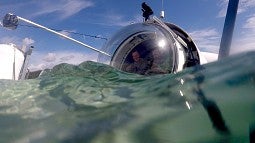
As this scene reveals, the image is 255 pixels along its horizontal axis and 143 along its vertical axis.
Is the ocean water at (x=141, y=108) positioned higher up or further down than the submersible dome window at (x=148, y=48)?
further down

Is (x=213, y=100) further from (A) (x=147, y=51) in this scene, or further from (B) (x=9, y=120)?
(A) (x=147, y=51)

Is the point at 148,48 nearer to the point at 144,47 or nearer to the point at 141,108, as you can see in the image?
the point at 144,47

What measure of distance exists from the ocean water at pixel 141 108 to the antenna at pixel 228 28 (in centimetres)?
180

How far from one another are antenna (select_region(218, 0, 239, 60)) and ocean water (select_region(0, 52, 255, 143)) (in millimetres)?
1797

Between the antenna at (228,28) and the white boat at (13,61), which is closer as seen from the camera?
the antenna at (228,28)

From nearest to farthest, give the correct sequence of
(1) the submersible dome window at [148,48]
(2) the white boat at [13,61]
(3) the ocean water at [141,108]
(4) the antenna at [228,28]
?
(3) the ocean water at [141,108]
(4) the antenna at [228,28]
(1) the submersible dome window at [148,48]
(2) the white boat at [13,61]

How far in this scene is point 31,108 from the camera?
3.82 metres

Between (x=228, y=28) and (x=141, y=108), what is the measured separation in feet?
10.1

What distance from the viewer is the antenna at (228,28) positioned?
5809 mm

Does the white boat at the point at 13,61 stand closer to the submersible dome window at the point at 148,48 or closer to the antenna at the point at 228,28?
the submersible dome window at the point at 148,48

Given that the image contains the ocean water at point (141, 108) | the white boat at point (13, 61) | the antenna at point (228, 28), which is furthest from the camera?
the white boat at point (13, 61)

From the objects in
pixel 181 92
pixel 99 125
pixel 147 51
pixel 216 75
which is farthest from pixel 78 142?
pixel 147 51

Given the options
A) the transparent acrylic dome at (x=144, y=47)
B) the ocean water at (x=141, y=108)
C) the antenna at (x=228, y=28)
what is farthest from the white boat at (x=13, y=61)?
the antenna at (x=228, y=28)

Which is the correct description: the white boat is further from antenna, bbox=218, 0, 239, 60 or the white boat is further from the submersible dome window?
antenna, bbox=218, 0, 239, 60
